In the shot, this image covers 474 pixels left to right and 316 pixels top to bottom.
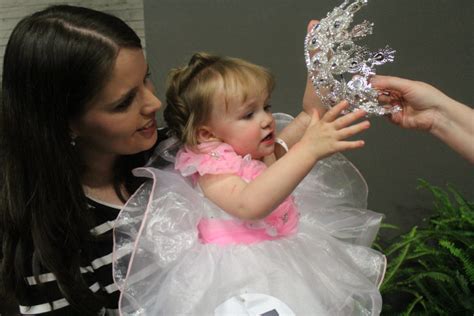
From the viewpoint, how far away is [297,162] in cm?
86

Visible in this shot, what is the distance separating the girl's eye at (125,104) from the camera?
40.0 inches

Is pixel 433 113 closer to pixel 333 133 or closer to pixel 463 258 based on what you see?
pixel 333 133

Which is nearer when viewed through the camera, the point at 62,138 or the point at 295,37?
the point at 62,138

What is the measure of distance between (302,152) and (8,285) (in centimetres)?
80

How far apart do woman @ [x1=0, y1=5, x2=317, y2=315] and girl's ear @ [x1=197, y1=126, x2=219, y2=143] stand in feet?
0.39

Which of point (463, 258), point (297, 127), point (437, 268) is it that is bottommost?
point (437, 268)

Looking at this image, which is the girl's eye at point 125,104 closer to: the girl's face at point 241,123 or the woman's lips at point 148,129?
the woman's lips at point 148,129

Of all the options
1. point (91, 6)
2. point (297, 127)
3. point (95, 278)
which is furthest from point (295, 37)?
point (95, 278)

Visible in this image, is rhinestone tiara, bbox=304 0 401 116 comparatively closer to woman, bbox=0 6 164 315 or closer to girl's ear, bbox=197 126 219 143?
girl's ear, bbox=197 126 219 143

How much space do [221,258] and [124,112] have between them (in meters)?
0.42

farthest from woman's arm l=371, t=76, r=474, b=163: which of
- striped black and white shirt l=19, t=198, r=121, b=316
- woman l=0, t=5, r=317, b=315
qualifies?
striped black and white shirt l=19, t=198, r=121, b=316

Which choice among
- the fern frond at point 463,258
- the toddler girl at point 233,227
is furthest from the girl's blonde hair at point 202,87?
the fern frond at point 463,258

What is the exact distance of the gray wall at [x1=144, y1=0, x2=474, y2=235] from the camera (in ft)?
5.83

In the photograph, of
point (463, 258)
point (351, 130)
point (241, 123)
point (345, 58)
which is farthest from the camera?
point (463, 258)
